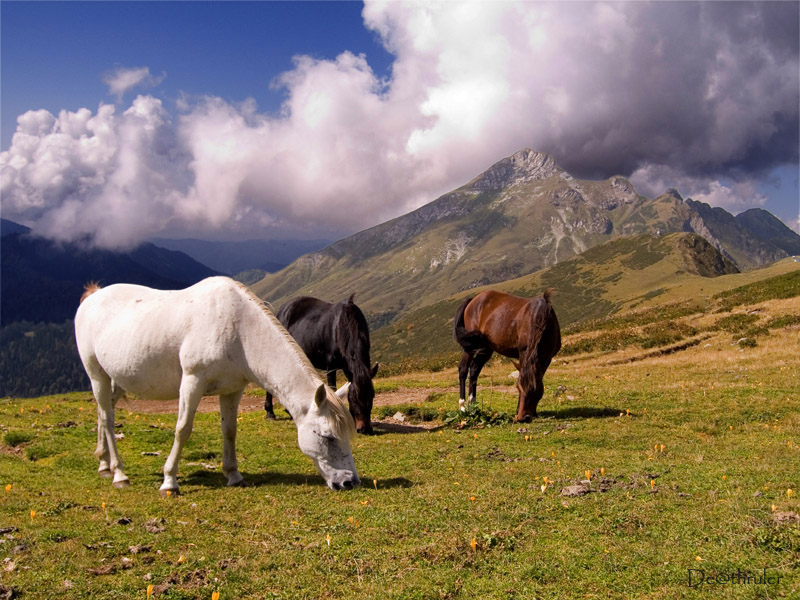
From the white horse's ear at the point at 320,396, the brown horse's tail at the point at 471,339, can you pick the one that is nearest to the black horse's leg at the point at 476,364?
the brown horse's tail at the point at 471,339

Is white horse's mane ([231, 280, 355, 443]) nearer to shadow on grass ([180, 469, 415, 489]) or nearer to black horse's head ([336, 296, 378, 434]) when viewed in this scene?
shadow on grass ([180, 469, 415, 489])

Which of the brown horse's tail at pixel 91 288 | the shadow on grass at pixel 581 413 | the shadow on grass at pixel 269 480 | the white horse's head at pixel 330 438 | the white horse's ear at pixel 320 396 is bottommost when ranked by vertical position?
the shadow on grass at pixel 581 413

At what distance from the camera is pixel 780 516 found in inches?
267

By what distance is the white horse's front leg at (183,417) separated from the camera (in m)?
9.48

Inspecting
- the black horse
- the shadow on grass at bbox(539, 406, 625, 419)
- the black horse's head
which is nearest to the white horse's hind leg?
the black horse

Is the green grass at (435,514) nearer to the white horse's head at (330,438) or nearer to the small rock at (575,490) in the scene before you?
the small rock at (575,490)

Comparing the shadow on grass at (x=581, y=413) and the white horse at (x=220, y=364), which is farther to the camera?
the shadow on grass at (x=581, y=413)

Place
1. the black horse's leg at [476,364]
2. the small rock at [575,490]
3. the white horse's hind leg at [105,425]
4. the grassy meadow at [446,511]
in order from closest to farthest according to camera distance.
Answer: the grassy meadow at [446,511]
the small rock at [575,490]
the white horse's hind leg at [105,425]
the black horse's leg at [476,364]

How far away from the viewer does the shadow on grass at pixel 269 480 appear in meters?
10.1

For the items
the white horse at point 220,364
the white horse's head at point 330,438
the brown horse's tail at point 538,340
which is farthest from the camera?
the brown horse's tail at point 538,340

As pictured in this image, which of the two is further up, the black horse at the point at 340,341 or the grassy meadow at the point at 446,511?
the black horse at the point at 340,341

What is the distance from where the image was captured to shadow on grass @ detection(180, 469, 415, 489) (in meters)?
10.1

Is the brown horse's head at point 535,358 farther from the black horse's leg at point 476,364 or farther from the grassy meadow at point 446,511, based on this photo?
the black horse's leg at point 476,364

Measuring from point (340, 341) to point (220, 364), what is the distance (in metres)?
6.32
